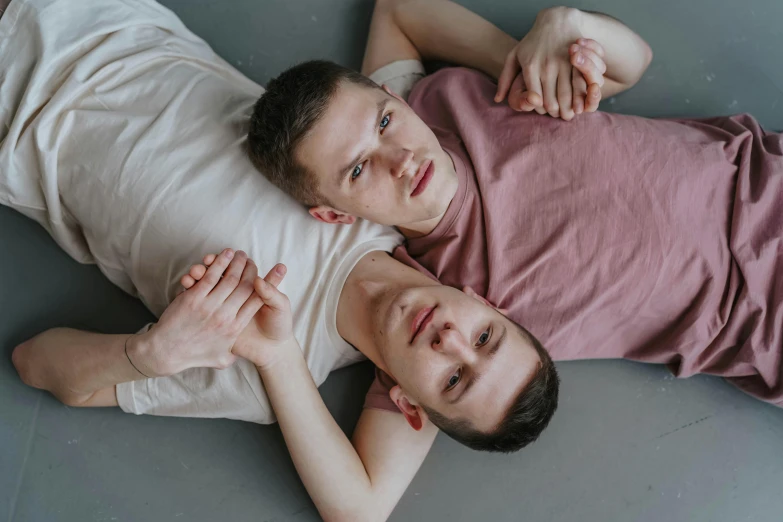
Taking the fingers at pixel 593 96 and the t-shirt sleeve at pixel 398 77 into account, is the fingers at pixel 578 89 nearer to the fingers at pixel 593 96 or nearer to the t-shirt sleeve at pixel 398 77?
the fingers at pixel 593 96

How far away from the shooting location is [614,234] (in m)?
1.12

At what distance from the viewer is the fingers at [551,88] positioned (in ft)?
3.69

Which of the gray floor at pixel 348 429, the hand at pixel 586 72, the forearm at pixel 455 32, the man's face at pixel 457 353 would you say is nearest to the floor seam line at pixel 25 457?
the gray floor at pixel 348 429

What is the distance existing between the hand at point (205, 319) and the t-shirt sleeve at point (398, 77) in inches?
18.7

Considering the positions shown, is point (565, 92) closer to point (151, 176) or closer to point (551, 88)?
point (551, 88)

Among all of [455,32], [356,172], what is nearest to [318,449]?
[356,172]

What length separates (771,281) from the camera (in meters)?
1.15

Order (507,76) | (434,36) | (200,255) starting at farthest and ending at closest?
(434,36), (507,76), (200,255)

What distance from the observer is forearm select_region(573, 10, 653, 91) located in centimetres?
114

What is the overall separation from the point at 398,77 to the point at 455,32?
0.14 m

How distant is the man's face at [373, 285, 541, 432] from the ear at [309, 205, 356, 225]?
0.17m

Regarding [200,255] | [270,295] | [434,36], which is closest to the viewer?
[270,295]

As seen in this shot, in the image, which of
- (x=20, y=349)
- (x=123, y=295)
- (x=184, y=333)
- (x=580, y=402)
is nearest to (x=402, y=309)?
(x=184, y=333)

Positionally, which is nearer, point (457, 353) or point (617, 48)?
point (457, 353)
